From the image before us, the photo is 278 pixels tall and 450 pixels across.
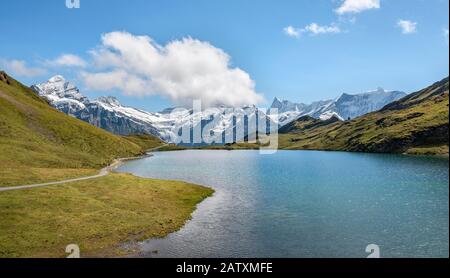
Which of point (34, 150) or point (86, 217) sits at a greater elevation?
point (34, 150)

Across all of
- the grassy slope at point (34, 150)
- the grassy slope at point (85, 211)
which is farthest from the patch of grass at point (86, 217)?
the grassy slope at point (34, 150)

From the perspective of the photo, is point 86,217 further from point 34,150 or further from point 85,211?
point 34,150

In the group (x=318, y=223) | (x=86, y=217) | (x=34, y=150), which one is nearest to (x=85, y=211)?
(x=86, y=217)

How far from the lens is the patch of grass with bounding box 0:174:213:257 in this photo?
4819cm

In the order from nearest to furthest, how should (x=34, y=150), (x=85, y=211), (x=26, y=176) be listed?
(x=85, y=211) → (x=26, y=176) → (x=34, y=150)

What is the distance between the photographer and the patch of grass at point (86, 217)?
158 feet

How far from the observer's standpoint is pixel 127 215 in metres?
64.9

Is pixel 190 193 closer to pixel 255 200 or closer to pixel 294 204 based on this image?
pixel 255 200

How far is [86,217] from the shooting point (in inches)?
2371

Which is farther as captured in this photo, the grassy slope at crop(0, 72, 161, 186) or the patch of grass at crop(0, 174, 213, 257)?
the grassy slope at crop(0, 72, 161, 186)

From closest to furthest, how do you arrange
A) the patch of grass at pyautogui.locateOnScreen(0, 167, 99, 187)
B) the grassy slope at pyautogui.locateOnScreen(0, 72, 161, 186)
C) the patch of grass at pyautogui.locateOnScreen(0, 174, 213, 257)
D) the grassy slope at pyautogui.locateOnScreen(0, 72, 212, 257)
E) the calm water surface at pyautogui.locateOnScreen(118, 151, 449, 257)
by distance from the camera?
1. the calm water surface at pyautogui.locateOnScreen(118, 151, 449, 257)
2. the patch of grass at pyautogui.locateOnScreen(0, 174, 213, 257)
3. the grassy slope at pyautogui.locateOnScreen(0, 72, 212, 257)
4. the patch of grass at pyautogui.locateOnScreen(0, 167, 99, 187)
5. the grassy slope at pyautogui.locateOnScreen(0, 72, 161, 186)

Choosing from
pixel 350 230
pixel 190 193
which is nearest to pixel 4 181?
pixel 190 193

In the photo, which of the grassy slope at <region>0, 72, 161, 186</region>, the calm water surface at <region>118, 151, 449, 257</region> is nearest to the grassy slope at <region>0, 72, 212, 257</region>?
the grassy slope at <region>0, 72, 161, 186</region>

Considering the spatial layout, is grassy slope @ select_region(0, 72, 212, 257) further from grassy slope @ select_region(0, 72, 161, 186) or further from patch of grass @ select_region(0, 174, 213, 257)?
grassy slope @ select_region(0, 72, 161, 186)
